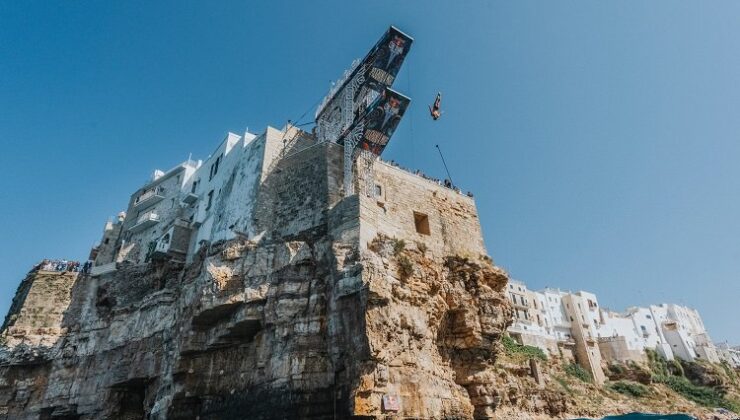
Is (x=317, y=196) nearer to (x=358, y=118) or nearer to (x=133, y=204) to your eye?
(x=358, y=118)

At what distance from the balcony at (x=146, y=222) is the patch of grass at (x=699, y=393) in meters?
55.1

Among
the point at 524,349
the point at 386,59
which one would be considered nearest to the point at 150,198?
the point at 386,59

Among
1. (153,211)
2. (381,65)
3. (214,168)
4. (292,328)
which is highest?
(381,65)

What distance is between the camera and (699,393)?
50.3 meters

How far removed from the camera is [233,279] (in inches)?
736

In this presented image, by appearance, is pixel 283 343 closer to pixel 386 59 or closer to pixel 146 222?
pixel 386 59

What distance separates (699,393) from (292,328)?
55013mm

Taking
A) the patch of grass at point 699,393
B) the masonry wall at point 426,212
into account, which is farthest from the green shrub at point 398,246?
the patch of grass at point 699,393

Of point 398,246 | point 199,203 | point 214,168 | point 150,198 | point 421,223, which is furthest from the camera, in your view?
point 150,198

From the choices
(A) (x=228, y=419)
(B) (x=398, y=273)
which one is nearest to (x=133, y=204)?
(A) (x=228, y=419)

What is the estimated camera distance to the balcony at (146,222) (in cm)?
3095

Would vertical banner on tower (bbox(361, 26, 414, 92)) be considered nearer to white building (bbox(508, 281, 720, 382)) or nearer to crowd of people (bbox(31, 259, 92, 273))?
crowd of people (bbox(31, 259, 92, 273))

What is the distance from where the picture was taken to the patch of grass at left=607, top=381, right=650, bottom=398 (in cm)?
4580

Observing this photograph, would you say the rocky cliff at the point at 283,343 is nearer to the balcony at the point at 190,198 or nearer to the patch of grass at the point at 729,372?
the balcony at the point at 190,198
